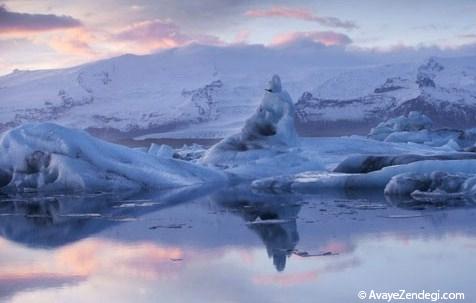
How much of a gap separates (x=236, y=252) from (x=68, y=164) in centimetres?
1068

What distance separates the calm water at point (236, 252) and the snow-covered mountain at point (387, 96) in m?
78.6

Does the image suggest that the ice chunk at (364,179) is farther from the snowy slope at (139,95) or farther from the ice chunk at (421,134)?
the snowy slope at (139,95)

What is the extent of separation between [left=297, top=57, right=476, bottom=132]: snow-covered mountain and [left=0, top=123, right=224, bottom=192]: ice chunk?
7237 centimetres

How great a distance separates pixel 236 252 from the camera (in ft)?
26.9

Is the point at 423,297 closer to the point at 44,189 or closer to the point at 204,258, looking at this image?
the point at 204,258

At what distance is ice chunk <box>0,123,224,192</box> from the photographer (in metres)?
18.1

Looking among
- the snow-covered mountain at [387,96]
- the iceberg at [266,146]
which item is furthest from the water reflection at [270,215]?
the snow-covered mountain at [387,96]

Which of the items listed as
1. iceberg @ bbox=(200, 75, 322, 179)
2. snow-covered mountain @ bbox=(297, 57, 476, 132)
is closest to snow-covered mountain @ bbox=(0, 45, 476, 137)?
snow-covered mountain @ bbox=(297, 57, 476, 132)

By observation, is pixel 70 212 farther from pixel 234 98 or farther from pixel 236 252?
pixel 234 98

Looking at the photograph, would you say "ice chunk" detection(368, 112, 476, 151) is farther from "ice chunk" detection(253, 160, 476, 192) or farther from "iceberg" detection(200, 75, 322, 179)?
"ice chunk" detection(253, 160, 476, 192)

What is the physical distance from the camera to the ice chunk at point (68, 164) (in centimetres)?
1812

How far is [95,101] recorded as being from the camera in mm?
115875

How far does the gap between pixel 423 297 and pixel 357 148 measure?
19264 mm

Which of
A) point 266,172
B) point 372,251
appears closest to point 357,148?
point 266,172
